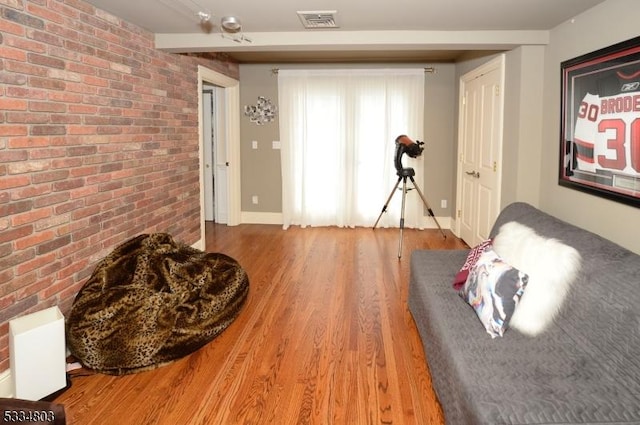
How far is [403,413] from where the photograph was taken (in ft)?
7.05

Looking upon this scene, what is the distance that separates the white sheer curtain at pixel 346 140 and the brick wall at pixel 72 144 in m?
2.26

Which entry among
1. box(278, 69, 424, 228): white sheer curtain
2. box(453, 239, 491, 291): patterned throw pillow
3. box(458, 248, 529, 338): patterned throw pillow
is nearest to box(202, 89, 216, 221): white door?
box(278, 69, 424, 228): white sheer curtain

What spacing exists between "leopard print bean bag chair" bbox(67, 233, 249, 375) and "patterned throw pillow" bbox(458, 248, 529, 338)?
1.63m

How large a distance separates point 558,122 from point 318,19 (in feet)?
6.31

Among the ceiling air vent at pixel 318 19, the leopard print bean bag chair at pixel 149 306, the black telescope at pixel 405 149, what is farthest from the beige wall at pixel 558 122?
the leopard print bean bag chair at pixel 149 306

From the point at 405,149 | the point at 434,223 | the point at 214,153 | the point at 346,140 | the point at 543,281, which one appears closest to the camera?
the point at 543,281

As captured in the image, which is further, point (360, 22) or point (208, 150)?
point (208, 150)

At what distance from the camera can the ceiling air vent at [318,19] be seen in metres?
3.17

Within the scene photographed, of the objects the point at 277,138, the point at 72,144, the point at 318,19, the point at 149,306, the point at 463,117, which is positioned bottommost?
the point at 149,306

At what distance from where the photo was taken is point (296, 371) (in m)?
2.55

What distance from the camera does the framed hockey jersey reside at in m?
2.44

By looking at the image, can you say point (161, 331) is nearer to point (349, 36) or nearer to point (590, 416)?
point (590, 416)

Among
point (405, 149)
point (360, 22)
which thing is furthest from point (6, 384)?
point (405, 149)

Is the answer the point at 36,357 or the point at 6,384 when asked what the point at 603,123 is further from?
the point at 6,384
